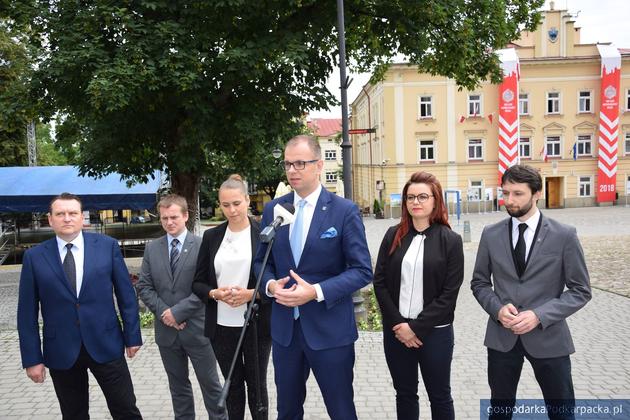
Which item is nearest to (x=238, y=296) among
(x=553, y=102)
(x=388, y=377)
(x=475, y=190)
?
(x=388, y=377)

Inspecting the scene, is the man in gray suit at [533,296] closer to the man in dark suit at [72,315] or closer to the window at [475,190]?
the man in dark suit at [72,315]

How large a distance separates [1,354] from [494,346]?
20.5 feet

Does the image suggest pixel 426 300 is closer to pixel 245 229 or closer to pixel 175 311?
pixel 245 229

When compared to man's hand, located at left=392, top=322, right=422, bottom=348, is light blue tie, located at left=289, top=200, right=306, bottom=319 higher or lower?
higher

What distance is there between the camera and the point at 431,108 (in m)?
35.6

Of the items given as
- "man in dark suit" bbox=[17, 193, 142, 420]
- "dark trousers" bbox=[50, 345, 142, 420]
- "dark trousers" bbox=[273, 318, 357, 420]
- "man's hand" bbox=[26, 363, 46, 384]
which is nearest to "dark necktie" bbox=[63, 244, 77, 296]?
"man in dark suit" bbox=[17, 193, 142, 420]

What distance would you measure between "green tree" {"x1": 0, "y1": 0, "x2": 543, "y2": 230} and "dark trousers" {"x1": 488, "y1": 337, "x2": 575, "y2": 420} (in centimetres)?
575

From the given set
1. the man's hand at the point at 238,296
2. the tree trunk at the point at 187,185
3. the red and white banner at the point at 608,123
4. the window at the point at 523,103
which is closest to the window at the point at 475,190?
the window at the point at 523,103

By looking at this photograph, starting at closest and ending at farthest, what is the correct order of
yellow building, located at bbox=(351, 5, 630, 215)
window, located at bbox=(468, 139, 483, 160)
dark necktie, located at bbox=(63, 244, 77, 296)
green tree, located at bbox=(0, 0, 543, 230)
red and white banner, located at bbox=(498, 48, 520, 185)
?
dark necktie, located at bbox=(63, 244, 77, 296) → green tree, located at bbox=(0, 0, 543, 230) → red and white banner, located at bbox=(498, 48, 520, 185) → yellow building, located at bbox=(351, 5, 630, 215) → window, located at bbox=(468, 139, 483, 160)

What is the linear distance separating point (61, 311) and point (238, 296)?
3.99ft

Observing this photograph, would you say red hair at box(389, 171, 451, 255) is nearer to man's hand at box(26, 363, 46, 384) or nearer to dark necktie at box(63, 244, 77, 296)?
dark necktie at box(63, 244, 77, 296)

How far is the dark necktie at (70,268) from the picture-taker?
3.41 m

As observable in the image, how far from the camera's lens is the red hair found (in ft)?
11.3

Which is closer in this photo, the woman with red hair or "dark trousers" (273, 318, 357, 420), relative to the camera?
"dark trousers" (273, 318, 357, 420)
